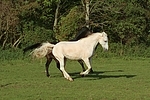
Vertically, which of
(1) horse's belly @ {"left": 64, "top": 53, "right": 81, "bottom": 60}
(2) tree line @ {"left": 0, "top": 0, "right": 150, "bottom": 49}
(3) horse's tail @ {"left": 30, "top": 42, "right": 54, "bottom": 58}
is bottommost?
(1) horse's belly @ {"left": 64, "top": 53, "right": 81, "bottom": 60}

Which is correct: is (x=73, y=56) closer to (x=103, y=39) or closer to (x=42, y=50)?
(x=103, y=39)

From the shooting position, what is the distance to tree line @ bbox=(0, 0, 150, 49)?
3966 cm

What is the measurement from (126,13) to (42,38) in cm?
946

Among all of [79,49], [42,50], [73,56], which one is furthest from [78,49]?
[42,50]

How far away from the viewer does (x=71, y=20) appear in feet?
135

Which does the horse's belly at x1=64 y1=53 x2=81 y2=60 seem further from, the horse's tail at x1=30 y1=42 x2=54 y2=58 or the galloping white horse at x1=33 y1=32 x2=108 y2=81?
the horse's tail at x1=30 y1=42 x2=54 y2=58

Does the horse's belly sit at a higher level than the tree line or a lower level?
lower

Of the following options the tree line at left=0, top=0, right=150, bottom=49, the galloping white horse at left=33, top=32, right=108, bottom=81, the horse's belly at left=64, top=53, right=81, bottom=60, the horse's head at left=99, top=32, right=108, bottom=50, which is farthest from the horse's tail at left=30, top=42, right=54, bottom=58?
the tree line at left=0, top=0, right=150, bottom=49

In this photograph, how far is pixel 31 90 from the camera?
1327cm

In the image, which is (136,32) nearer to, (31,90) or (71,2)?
(71,2)

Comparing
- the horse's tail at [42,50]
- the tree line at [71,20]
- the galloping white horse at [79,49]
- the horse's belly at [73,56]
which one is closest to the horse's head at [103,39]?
the galloping white horse at [79,49]

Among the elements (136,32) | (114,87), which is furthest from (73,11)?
(114,87)

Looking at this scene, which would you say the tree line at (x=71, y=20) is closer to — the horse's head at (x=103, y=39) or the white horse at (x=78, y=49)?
the white horse at (x=78, y=49)

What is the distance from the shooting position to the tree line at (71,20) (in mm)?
39656
